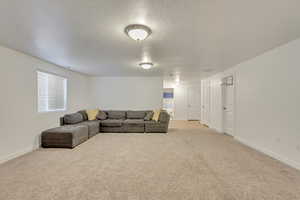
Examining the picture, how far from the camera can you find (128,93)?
7.62 m

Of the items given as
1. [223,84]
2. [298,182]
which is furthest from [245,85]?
[298,182]

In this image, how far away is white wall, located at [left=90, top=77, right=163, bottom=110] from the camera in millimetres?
7609

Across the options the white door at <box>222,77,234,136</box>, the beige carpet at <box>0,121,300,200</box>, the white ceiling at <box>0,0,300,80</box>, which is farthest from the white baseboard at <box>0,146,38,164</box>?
the white door at <box>222,77,234,136</box>

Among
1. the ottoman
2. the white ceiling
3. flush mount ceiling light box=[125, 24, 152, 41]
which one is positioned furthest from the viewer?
the ottoman

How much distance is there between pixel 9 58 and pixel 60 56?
39.6 inches

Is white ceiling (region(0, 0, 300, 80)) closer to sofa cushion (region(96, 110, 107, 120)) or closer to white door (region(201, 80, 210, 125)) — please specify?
sofa cushion (region(96, 110, 107, 120))

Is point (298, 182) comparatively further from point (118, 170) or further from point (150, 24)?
point (150, 24)

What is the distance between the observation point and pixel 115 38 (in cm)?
282

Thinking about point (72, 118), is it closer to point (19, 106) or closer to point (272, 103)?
point (19, 106)

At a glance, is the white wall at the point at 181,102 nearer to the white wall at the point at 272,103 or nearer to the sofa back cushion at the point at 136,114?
the sofa back cushion at the point at 136,114

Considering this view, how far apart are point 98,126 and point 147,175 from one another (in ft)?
12.8

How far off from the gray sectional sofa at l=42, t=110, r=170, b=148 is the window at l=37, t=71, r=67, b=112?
55cm

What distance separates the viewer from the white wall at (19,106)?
325 centimetres

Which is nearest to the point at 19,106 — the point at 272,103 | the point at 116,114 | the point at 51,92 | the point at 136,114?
the point at 51,92
